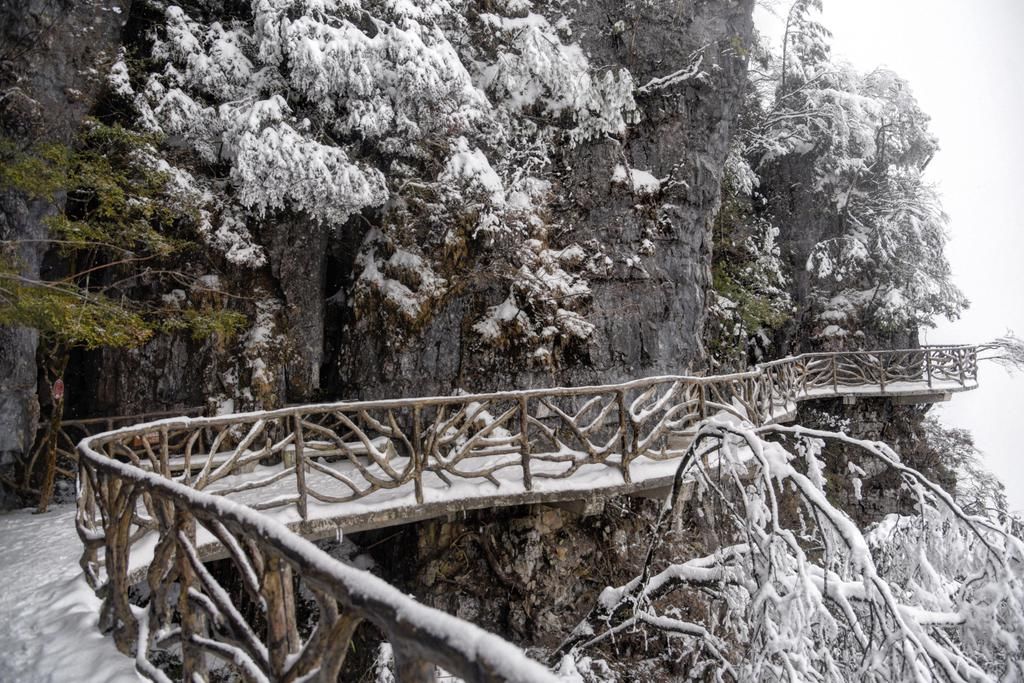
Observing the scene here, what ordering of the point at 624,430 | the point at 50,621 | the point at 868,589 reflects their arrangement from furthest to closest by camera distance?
the point at 624,430, the point at 50,621, the point at 868,589

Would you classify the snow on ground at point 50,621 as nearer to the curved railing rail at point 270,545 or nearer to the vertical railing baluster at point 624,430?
the curved railing rail at point 270,545

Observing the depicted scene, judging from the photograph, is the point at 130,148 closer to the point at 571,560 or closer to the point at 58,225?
the point at 58,225

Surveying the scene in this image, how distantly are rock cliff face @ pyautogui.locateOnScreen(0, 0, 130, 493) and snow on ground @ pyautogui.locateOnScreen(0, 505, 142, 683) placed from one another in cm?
329

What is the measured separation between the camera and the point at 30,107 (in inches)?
313

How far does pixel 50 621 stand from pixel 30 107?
7.71 meters

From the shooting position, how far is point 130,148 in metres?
8.40

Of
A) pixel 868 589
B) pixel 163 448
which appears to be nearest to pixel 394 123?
pixel 163 448

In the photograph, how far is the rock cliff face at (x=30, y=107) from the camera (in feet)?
25.8

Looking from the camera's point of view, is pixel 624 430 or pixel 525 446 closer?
pixel 525 446

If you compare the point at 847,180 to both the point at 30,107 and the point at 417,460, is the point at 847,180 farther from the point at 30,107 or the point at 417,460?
the point at 30,107

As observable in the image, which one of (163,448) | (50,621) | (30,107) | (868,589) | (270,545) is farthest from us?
(30,107)

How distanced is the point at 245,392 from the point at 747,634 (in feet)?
31.2

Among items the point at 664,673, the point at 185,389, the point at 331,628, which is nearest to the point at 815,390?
the point at 664,673

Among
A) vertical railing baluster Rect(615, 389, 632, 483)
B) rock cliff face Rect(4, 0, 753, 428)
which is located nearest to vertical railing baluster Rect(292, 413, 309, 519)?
vertical railing baluster Rect(615, 389, 632, 483)
